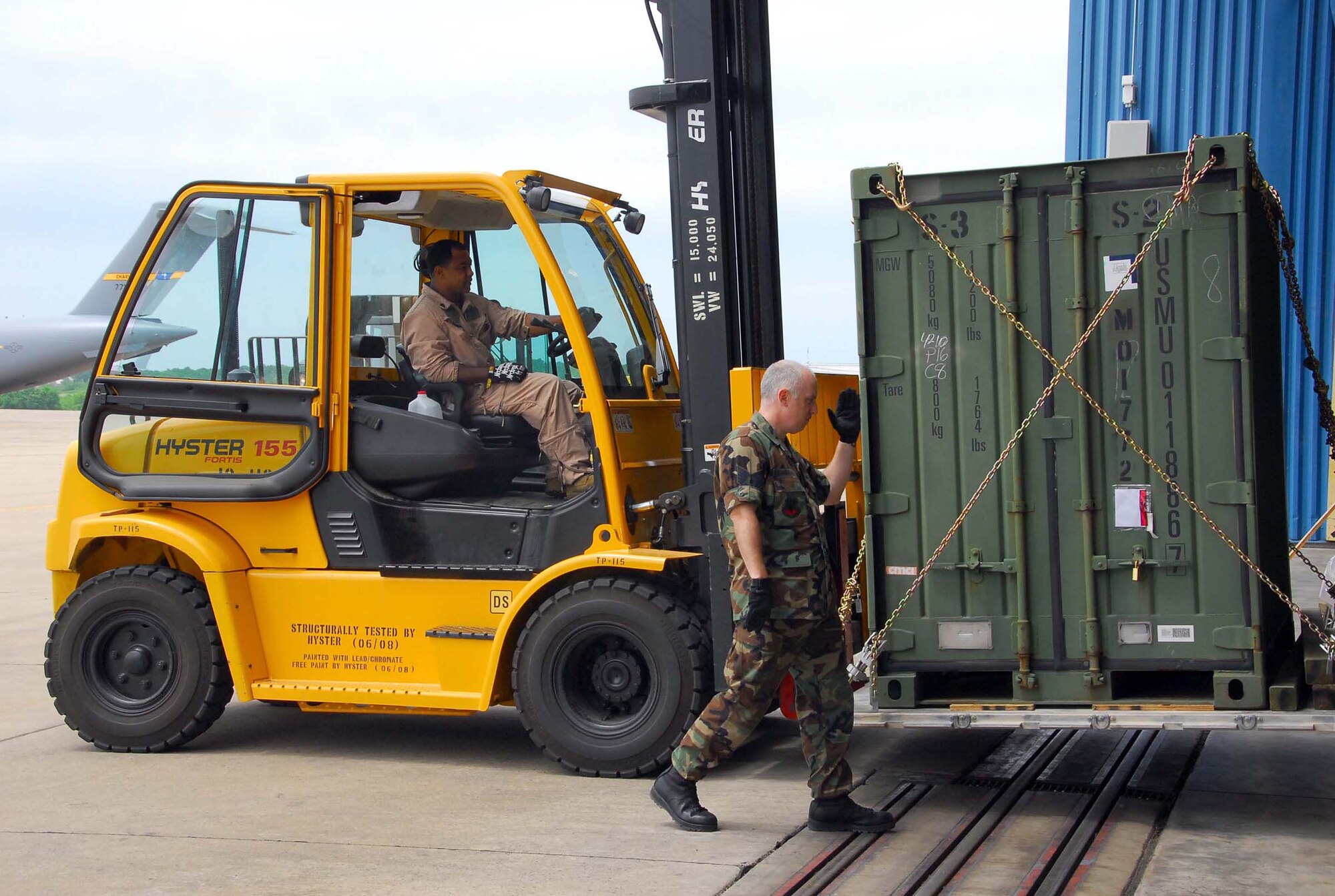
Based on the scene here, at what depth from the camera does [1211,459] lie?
5281mm

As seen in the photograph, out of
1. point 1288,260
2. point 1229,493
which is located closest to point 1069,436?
point 1229,493

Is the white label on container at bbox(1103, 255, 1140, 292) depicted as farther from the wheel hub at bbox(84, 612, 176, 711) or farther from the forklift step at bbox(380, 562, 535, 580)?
the wheel hub at bbox(84, 612, 176, 711)

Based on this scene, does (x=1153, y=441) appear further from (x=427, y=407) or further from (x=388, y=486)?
(x=388, y=486)

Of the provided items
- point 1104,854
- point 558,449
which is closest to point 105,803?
point 558,449

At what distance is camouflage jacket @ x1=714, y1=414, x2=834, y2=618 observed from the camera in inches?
209

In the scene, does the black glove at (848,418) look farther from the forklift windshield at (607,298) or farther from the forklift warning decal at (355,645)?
the forklift warning decal at (355,645)

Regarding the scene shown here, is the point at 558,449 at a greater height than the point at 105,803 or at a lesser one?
greater

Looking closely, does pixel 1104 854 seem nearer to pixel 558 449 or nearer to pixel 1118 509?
pixel 1118 509

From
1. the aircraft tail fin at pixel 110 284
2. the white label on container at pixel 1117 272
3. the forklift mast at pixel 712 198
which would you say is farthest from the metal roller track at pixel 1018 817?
the aircraft tail fin at pixel 110 284

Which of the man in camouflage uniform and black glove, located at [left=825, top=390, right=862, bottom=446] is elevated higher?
black glove, located at [left=825, top=390, right=862, bottom=446]

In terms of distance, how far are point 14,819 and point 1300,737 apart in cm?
579

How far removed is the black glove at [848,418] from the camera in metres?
5.67

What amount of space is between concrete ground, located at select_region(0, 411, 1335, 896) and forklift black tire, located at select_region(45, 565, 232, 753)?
0.19 metres

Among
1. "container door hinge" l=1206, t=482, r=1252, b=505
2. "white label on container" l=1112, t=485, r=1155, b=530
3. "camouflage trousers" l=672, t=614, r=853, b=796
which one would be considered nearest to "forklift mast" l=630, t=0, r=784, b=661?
"camouflage trousers" l=672, t=614, r=853, b=796
